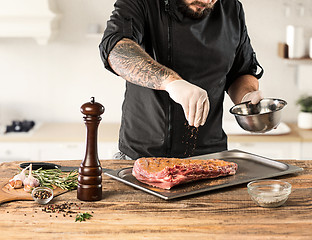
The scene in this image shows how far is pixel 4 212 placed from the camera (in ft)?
4.83

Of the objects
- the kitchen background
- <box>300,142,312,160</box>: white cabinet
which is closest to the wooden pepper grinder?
<box>300,142,312,160</box>: white cabinet

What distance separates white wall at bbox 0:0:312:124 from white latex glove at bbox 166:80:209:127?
8.03 ft

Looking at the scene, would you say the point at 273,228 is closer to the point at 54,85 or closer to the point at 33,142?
the point at 33,142

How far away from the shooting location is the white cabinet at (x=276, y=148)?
11.4 feet

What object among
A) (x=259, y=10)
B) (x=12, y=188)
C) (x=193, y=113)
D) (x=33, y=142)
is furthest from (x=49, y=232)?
(x=259, y=10)

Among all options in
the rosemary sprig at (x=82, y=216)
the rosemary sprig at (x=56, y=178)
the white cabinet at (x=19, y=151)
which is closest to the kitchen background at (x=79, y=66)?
the white cabinet at (x=19, y=151)

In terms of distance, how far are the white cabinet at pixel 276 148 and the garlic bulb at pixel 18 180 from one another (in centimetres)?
202

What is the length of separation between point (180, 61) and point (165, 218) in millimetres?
991

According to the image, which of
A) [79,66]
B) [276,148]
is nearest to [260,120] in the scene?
[276,148]

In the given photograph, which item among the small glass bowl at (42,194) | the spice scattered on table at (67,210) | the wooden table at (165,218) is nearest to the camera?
the wooden table at (165,218)

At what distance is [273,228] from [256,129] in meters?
0.57

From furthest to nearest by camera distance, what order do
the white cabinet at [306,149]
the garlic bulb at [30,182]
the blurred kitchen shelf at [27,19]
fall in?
the blurred kitchen shelf at [27,19]
the white cabinet at [306,149]
the garlic bulb at [30,182]

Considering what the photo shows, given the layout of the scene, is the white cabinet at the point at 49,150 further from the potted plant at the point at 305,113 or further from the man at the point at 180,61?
the potted plant at the point at 305,113

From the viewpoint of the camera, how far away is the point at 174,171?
5.45ft
